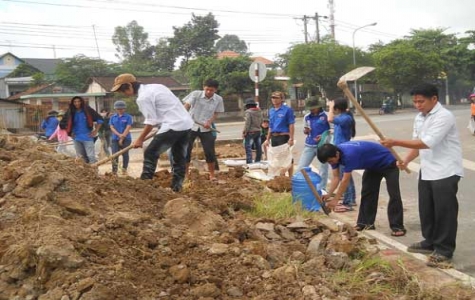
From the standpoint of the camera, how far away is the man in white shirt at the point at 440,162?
437cm

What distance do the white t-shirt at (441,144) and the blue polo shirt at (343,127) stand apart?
2095 mm

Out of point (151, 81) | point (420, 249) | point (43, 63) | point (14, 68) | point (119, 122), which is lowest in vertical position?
point (420, 249)

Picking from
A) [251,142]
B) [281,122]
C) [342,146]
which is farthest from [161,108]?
[251,142]

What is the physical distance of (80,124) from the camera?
8.20 metres

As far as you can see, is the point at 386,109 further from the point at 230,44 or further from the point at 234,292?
the point at 230,44

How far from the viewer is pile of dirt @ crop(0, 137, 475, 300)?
10.4ft

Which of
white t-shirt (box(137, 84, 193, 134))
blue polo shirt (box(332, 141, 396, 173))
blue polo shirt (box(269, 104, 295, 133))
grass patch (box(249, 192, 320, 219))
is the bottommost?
grass patch (box(249, 192, 320, 219))

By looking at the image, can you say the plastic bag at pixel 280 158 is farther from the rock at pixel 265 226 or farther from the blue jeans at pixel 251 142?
the rock at pixel 265 226

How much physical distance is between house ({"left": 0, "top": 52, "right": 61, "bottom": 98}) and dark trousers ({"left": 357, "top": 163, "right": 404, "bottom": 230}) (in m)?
40.6

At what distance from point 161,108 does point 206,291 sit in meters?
3.01

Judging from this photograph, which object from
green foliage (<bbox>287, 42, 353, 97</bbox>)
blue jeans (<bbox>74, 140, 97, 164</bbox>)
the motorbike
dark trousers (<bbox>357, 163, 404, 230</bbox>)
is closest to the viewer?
dark trousers (<bbox>357, 163, 404, 230</bbox>)

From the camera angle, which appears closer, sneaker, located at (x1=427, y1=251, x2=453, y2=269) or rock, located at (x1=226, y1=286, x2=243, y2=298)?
rock, located at (x1=226, y1=286, x2=243, y2=298)

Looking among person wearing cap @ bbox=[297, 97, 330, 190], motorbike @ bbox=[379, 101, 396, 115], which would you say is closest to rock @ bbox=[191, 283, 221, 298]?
person wearing cap @ bbox=[297, 97, 330, 190]

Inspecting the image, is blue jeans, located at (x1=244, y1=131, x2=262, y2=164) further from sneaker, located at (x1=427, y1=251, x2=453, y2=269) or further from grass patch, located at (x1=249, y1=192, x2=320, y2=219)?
sneaker, located at (x1=427, y1=251, x2=453, y2=269)
